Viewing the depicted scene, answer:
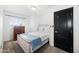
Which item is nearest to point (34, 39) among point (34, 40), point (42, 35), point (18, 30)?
point (34, 40)

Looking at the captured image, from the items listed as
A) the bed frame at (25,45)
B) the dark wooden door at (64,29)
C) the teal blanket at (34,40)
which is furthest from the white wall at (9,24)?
the dark wooden door at (64,29)

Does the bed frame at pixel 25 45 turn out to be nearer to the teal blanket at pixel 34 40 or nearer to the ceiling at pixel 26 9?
the teal blanket at pixel 34 40

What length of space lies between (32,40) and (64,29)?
557 mm

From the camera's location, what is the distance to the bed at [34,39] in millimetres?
1126

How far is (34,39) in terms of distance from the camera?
1150mm

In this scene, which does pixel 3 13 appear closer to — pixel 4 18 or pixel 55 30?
pixel 4 18

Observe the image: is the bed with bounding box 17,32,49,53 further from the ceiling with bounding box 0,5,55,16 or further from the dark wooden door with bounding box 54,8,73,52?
the ceiling with bounding box 0,5,55,16

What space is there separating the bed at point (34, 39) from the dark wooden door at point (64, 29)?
17cm
